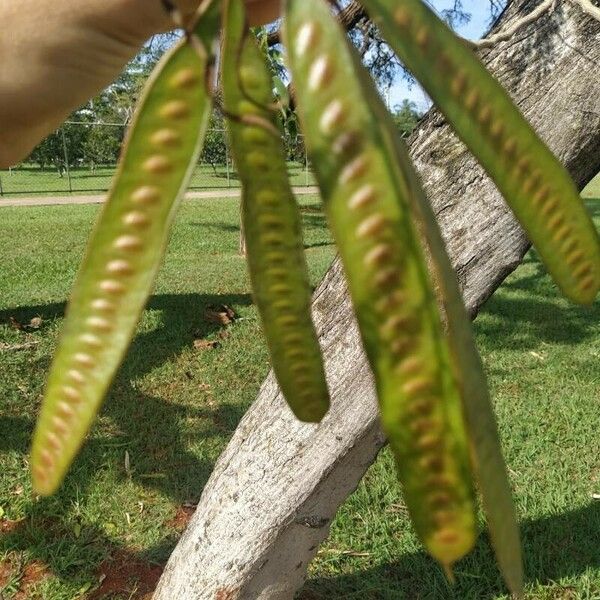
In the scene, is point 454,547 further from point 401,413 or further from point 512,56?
point 512,56

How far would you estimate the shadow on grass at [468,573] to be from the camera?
276 cm

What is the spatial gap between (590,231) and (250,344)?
4.87 m

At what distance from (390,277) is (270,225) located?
0.14 metres

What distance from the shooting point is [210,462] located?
Result: 11.8 feet

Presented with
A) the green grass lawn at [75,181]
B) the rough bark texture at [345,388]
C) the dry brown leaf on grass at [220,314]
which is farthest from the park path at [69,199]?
the rough bark texture at [345,388]

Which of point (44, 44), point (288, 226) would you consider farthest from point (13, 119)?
point (288, 226)

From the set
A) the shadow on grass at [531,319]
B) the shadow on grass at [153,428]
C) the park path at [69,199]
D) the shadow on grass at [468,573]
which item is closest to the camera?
the shadow on grass at [468,573]

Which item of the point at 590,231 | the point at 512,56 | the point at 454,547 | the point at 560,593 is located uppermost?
the point at 512,56

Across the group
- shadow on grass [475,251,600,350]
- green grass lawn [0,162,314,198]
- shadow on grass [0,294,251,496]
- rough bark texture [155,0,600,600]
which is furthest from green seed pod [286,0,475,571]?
green grass lawn [0,162,314,198]

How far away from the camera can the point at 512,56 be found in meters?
1.67

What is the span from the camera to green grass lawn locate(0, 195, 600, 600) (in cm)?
283

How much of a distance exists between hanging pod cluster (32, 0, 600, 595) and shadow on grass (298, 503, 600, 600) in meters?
2.42

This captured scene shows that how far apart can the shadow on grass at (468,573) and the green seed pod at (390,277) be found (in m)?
2.54

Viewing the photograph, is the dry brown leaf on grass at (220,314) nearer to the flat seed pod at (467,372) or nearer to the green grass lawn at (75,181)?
the flat seed pod at (467,372)
